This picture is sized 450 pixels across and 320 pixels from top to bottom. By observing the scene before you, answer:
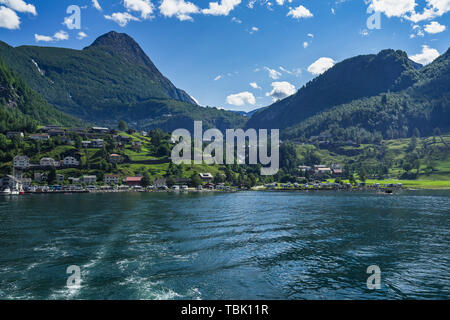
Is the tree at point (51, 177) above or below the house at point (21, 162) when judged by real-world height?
below

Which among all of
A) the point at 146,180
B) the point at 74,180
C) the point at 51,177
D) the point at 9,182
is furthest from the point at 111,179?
the point at 9,182

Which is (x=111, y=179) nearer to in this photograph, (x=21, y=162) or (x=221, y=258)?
(x=21, y=162)

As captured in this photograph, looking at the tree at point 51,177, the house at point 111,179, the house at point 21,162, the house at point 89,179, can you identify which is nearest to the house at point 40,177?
the tree at point 51,177

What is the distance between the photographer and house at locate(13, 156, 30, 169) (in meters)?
191

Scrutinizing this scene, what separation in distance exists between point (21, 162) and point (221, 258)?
20121 cm

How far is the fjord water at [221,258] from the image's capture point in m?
29.0

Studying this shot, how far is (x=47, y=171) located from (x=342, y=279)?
8167 inches

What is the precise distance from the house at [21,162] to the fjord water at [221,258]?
15122 centimetres

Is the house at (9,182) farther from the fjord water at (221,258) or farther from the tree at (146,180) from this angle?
the fjord water at (221,258)

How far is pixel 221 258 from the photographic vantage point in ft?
129

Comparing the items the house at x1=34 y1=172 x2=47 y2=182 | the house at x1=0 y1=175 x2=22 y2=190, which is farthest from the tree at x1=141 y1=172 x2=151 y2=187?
the house at x1=0 y1=175 x2=22 y2=190

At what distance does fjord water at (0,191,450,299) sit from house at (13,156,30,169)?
151225 mm

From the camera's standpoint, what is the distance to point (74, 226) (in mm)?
60250
